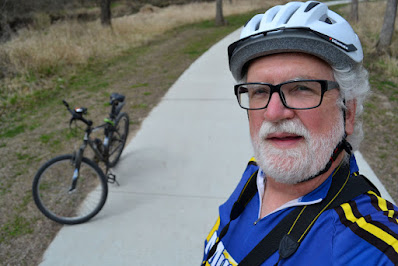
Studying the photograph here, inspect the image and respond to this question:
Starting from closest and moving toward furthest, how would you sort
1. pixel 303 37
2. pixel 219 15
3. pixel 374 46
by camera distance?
pixel 303 37 → pixel 374 46 → pixel 219 15

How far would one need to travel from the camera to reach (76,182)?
3.41 metres

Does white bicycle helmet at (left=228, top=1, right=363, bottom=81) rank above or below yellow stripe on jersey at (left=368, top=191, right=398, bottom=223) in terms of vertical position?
above

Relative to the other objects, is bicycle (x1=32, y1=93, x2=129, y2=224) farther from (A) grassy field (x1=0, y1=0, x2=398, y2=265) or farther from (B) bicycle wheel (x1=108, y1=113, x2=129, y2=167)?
(A) grassy field (x1=0, y1=0, x2=398, y2=265)

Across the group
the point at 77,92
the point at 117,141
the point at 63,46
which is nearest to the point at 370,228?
the point at 117,141

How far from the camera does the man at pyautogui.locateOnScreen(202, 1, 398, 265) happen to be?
1.09 m

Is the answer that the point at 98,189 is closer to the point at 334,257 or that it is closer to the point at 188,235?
the point at 188,235

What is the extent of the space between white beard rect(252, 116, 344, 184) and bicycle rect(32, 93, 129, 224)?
2382mm

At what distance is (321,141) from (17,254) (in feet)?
9.18

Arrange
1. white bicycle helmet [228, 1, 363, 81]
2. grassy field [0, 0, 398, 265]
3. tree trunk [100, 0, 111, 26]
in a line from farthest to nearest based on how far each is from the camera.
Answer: tree trunk [100, 0, 111, 26] < grassy field [0, 0, 398, 265] < white bicycle helmet [228, 1, 363, 81]

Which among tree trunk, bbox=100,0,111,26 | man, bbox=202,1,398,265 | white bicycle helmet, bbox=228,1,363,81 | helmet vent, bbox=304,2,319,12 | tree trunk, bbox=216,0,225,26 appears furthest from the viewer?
tree trunk, bbox=216,0,225,26

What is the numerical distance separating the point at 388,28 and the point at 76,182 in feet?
27.6

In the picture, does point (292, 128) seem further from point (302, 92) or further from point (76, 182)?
point (76, 182)

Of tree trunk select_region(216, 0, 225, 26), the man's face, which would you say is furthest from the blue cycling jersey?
tree trunk select_region(216, 0, 225, 26)

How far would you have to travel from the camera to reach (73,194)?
3.69 meters
